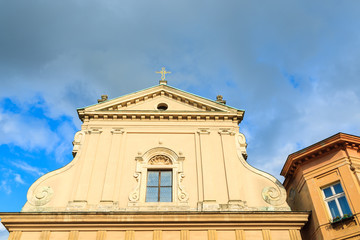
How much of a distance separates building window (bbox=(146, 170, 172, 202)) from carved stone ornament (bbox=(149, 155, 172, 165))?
42 cm

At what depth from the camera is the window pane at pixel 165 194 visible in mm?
14416

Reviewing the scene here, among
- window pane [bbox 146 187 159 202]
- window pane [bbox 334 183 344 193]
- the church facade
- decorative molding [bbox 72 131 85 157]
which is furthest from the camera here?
decorative molding [bbox 72 131 85 157]

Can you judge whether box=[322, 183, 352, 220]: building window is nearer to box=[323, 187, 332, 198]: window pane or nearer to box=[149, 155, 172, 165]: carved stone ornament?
box=[323, 187, 332, 198]: window pane

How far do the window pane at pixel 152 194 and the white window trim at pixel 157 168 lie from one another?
187 mm

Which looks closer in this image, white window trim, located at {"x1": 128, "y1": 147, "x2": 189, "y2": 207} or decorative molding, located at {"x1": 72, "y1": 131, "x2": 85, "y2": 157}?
white window trim, located at {"x1": 128, "y1": 147, "x2": 189, "y2": 207}

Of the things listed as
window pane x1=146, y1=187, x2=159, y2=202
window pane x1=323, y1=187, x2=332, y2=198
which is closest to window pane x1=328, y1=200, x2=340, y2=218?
window pane x1=323, y1=187, x2=332, y2=198

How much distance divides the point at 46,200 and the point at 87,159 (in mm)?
2661

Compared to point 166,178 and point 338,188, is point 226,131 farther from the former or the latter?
point 338,188

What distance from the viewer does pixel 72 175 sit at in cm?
1518

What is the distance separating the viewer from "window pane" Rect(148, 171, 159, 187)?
15.0 m

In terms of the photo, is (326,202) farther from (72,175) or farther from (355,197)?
(72,175)

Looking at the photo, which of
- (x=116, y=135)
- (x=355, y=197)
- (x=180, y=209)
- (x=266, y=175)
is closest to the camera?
(x=355, y=197)

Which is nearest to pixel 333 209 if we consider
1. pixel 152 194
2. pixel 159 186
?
pixel 159 186

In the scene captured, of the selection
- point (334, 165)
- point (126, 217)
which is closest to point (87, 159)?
point (126, 217)
